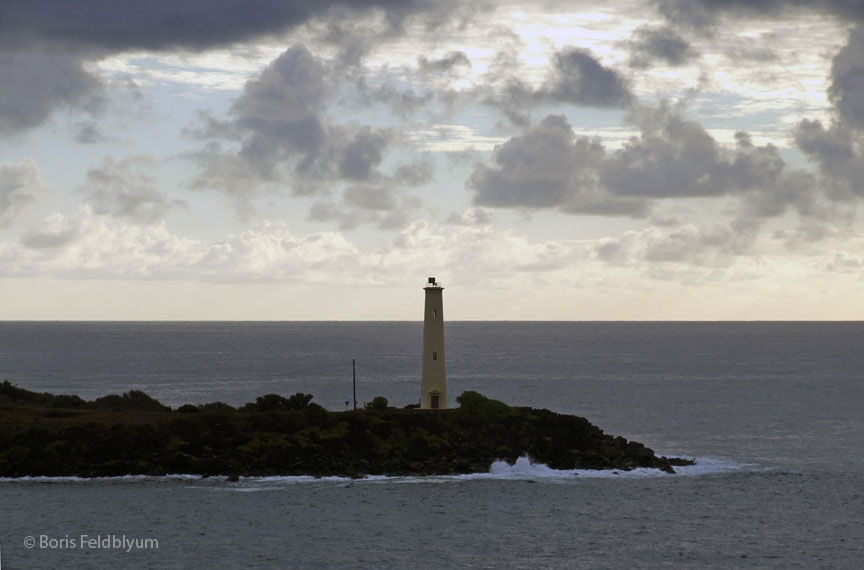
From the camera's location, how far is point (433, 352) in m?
67.9

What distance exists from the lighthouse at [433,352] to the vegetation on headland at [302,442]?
69.0 inches

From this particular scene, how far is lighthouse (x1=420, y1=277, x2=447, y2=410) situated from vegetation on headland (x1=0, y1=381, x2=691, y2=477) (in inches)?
69.0

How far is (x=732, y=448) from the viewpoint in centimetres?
7825

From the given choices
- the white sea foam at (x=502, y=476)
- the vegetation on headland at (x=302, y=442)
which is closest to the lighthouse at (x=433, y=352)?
the vegetation on headland at (x=302, y=442)

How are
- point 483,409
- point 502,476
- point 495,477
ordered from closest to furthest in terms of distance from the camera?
point 495,477
point 502,476
point 483,409

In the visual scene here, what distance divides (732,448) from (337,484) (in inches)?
1299

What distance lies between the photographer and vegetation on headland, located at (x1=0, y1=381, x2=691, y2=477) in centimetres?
5994

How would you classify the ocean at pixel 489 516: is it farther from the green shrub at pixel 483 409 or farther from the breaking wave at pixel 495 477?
the green shrub at pixel 483 409

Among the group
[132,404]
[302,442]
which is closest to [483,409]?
[302,442]

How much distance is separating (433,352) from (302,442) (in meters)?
10.6

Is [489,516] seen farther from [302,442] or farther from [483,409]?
[483,409]

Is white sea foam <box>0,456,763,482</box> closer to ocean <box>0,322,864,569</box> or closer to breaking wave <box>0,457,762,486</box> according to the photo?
breaking wave <box>0,457,762,486</box>

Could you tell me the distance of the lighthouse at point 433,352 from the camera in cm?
6781

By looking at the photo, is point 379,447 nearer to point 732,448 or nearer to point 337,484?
point 337,484
